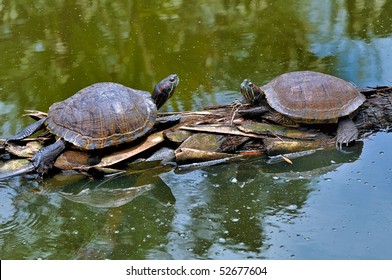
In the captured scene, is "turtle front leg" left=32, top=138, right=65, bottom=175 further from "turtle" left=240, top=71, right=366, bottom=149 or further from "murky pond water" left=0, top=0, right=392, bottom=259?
"turtle" left=240, top=71, right=366, bottom=149

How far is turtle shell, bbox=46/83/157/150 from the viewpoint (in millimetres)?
5160

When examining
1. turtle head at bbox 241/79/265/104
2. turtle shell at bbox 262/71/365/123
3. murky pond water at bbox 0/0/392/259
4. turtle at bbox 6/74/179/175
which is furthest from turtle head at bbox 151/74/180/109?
turtle shell at bbox 262/71/365/123

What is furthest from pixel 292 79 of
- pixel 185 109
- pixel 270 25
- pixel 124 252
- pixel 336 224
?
pixel 270 25

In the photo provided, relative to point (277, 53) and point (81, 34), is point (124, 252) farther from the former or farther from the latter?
point (81, 34)

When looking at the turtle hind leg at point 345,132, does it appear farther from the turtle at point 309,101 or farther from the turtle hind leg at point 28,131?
the turtle hind leg at point 28,131

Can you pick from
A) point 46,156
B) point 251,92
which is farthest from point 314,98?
point 46,156

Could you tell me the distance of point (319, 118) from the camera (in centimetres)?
520

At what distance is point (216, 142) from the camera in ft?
17.4

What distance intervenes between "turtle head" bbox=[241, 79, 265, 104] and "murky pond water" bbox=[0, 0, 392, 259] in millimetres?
661

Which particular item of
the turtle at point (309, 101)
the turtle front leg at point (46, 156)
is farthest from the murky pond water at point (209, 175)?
the turtle at point (309, 101)

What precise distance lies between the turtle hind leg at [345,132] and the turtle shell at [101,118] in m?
1.77

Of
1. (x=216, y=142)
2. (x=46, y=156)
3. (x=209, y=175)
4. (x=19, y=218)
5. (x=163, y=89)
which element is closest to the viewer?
(x=19, y=218)

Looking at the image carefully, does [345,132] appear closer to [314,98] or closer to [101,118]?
[314,98]

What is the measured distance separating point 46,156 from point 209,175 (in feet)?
4.99
